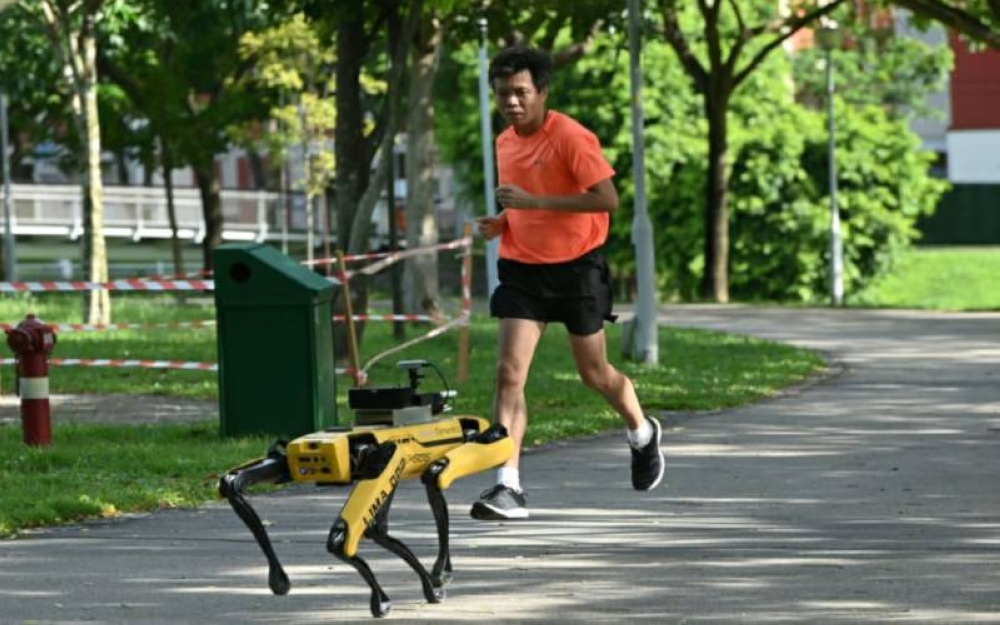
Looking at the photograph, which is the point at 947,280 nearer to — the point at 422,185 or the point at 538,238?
the point at 422,185

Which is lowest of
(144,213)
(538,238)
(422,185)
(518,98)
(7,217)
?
(144,213)

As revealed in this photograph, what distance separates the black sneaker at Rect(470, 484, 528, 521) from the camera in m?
9.43

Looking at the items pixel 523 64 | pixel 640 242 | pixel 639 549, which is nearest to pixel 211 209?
pixel 640 242

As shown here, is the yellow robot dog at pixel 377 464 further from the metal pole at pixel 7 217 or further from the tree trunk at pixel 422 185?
the metal pole at pixel 7 217

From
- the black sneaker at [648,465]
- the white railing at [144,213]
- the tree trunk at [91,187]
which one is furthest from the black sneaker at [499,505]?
the white railing at [144,213]

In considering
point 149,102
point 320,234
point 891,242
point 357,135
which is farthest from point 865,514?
point 320,234

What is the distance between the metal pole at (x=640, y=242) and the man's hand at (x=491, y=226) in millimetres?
12015

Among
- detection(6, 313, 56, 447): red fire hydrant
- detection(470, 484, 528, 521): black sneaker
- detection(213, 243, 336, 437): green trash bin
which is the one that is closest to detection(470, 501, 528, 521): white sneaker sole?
detection(470, 484, 528, 521): black sneaker

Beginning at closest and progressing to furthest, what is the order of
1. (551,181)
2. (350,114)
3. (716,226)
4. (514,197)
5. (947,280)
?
(514,197)
(551,181)
(350,114)
(716,226)
(947,280)

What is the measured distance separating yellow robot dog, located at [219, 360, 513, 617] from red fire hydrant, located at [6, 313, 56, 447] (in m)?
6.10

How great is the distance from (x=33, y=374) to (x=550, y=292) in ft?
16.8

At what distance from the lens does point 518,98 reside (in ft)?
31.2

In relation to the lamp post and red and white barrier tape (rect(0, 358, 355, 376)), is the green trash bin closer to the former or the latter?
red and white barrier tape (rect(0, 358, 355, 376))

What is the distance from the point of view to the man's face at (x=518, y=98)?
948 centimetres
